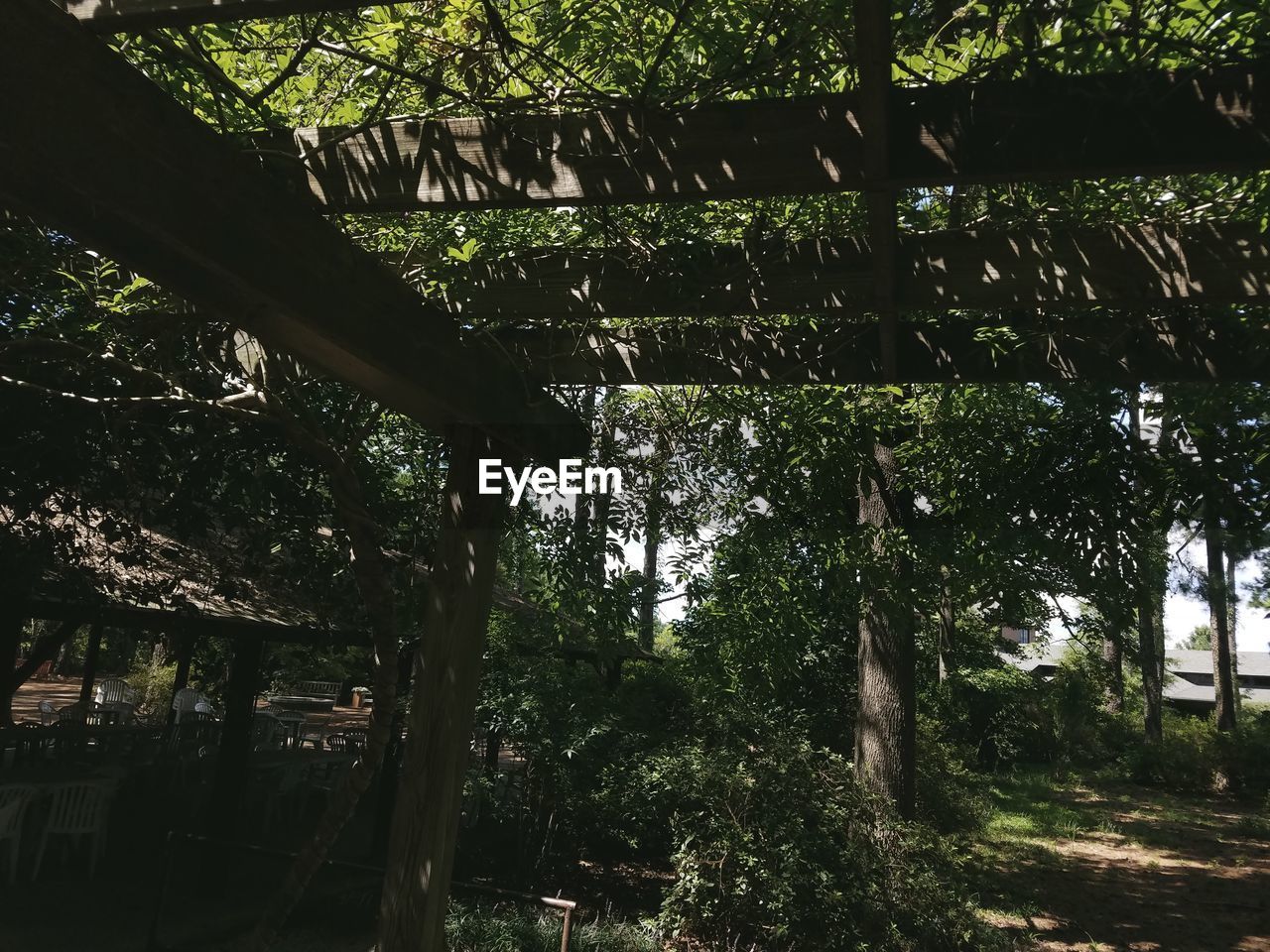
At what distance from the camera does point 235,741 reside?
7395mm

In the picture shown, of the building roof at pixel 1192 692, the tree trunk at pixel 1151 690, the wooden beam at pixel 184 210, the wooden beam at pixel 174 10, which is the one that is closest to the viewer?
the wooden beam at pixel 184 210

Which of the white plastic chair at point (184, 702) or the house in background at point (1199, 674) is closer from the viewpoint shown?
the white plastic chair at point (184, 702)

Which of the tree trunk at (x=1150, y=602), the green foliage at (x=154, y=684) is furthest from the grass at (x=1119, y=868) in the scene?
the green foliage at (x=154, y=684)

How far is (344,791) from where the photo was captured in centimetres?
315

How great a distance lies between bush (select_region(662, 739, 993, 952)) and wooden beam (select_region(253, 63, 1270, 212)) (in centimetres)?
491

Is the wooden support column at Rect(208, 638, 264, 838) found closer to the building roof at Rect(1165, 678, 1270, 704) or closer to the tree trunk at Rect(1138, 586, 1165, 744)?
the tree trunk at Rect(1138, 586, 1165, 744)

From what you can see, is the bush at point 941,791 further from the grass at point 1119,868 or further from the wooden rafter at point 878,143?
the wooden rafter at point 878,143

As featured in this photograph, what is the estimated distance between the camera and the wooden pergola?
4.82ft

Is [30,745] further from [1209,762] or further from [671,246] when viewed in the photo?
[1209,762]

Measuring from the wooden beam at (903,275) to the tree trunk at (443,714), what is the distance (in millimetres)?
546

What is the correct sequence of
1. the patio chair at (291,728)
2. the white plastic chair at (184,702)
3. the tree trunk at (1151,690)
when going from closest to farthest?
1. the patio chair at (291,728)
2. the white plastic chair at (184,702)
3. the tree trunk at (1151,690)

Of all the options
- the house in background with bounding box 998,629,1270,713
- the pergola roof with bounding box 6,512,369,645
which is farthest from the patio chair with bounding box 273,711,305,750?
the house in background with bounding box 998,629,1270,713

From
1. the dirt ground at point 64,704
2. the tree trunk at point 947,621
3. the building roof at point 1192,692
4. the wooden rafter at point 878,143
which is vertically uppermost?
the wooden rafter at point 878,143

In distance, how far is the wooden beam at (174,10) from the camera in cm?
141
